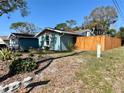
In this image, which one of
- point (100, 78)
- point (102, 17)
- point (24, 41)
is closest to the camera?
point (100, 78)

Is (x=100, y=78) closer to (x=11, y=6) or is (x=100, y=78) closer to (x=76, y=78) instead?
(x=76, y=78)

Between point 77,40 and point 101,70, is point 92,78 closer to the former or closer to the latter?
point 101,70

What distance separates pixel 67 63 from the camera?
40.1 ft

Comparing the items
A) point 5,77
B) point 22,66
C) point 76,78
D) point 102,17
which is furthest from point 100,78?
point 102,17

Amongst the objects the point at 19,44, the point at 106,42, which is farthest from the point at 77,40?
the point at 19,44

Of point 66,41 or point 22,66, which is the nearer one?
point 22,66

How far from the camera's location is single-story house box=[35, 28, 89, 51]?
2998cm

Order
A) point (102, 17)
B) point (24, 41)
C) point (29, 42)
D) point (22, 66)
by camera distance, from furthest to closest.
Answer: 1. point (102, 17)
2. point (29, 42)
3. point (24, 41)
4. point (22, 66)

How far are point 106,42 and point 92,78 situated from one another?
788 inches

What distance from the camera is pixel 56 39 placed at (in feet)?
99.8

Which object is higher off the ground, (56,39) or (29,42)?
(56,39)

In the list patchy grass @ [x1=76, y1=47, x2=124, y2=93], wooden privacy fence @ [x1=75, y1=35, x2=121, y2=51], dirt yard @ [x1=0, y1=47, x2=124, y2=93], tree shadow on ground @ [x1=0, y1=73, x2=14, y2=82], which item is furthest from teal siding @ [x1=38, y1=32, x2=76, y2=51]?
tree shadow on ground @ [x1=0, y1=73, x2=14, y2=82]

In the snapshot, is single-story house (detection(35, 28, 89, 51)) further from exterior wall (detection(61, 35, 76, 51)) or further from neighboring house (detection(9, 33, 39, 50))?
neighboring house (detection(9, 33, 39, 50))

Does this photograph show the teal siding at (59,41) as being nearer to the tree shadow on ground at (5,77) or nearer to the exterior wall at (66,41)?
the exterior wall at (66,41)
